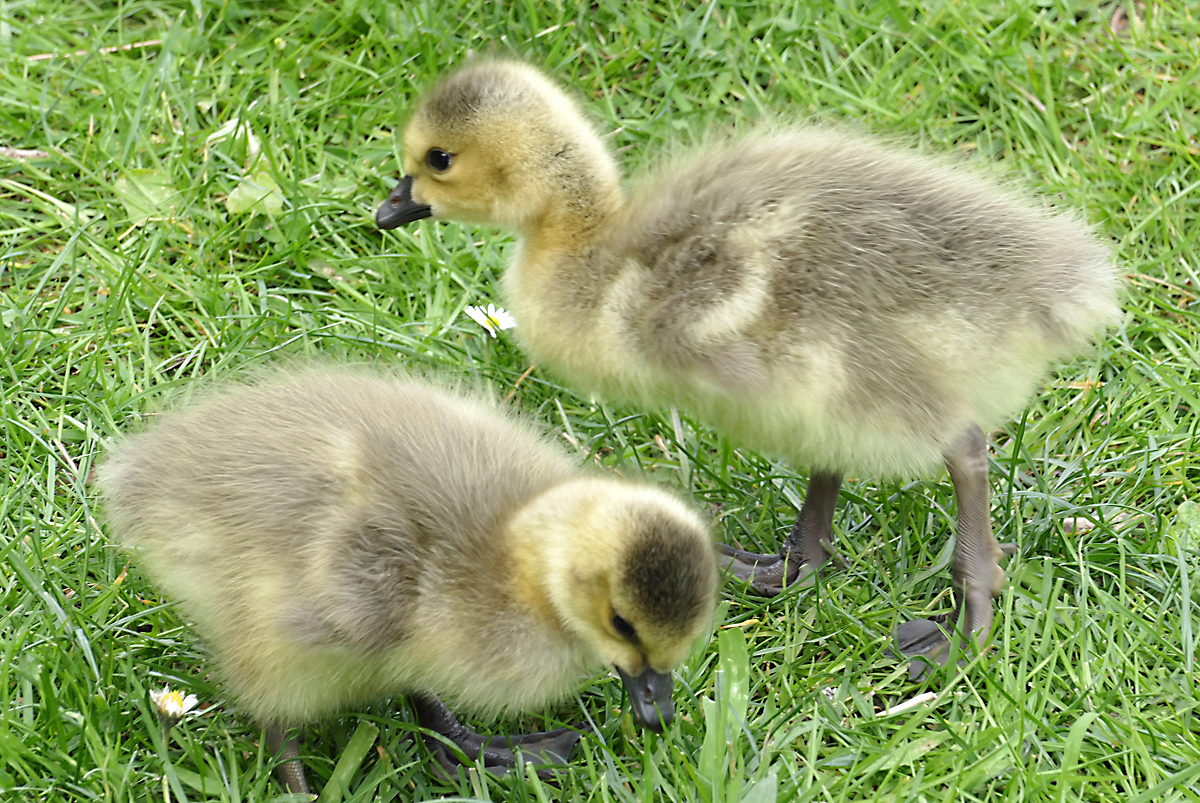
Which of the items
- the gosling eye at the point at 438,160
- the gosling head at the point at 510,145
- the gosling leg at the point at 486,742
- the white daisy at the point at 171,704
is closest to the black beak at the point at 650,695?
the gosling leg at the point at 486,742

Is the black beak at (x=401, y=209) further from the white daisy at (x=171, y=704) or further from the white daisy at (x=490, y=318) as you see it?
the white daisy at (x=171, y=704)

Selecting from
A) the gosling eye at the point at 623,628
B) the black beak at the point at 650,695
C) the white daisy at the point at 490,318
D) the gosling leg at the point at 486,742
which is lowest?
the gosling leg at the point at 486,742

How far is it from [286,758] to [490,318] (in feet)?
4.17

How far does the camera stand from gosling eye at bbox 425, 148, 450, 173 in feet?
9.05

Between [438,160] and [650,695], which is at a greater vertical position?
[438,160]

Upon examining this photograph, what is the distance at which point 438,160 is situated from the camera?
278 cm

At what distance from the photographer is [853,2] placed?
391 cm

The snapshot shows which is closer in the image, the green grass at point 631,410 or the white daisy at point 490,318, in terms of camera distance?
the green grass at point 631,410

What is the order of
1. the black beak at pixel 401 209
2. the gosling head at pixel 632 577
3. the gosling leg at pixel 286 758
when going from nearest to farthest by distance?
the gosling head at pixel 632 577 < the gosling leg at pixel 286 758 < the black beak at pixel 401 209

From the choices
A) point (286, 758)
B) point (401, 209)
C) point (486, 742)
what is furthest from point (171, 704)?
point (401, 209)

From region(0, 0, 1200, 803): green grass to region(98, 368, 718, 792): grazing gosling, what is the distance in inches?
8.0

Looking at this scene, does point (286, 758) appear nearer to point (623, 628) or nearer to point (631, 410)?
point (623, 628)

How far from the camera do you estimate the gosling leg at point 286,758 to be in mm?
2279

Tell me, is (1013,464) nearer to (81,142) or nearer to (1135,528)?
(1135,528)
